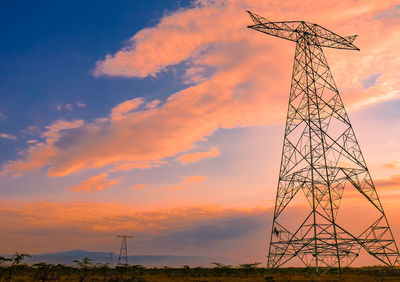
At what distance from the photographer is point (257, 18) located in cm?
5041

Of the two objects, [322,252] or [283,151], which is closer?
[322,252]

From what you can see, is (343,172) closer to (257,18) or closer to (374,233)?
(374,233)

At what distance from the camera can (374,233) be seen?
4356 cm

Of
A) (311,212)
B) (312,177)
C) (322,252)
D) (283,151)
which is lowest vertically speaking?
(322,252)

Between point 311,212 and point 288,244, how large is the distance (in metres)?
6.32

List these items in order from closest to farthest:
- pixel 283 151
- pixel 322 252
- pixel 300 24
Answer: pixel 322 252 → pixel 283 151 → pixel 300 24

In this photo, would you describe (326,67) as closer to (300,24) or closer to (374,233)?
(300,24)

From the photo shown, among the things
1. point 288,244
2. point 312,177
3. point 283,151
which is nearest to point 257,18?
point 283,151

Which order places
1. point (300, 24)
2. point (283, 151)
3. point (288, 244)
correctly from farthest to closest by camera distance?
point (300, 24)
point (283, 151)
point (288, 244)

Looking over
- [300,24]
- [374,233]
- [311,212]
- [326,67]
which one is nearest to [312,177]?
[311,212]

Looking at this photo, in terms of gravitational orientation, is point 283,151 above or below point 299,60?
below

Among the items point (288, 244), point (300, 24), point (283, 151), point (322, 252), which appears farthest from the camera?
point (300, 24)

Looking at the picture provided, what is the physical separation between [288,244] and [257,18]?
34.0 metres

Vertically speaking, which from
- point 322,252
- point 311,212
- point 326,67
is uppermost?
point 326,67
